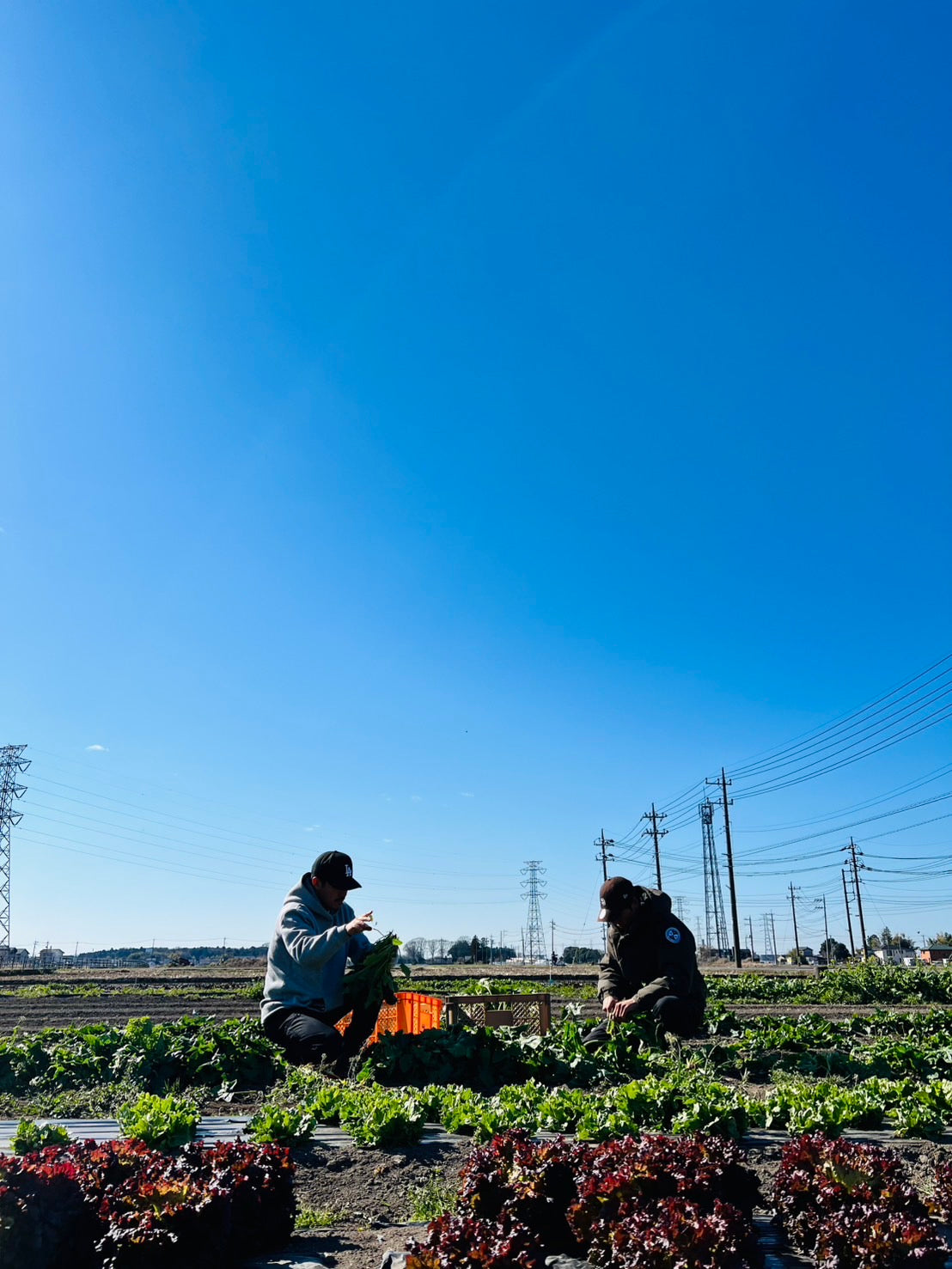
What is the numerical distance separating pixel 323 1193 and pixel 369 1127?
2.36 ft

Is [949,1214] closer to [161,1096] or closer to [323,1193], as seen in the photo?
[323,1193]

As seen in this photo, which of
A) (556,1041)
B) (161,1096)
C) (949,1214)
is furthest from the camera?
(556,1041)

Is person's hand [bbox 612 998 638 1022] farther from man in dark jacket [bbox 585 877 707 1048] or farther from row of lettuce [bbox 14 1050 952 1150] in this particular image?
row of lettuce [bbox 14 1050 952 1150]

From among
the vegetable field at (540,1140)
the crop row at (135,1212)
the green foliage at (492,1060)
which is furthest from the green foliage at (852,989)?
the crop row at (135,1212)

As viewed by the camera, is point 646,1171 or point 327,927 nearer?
point 646,1171

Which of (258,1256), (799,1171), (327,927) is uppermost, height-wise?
(327,927)

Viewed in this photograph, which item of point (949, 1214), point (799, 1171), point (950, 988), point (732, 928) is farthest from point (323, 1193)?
point (732, 928)

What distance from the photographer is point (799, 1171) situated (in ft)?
13.0

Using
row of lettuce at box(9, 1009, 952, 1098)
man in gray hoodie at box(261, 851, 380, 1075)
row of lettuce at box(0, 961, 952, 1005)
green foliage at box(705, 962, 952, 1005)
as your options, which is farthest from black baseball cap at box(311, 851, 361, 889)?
green foliage at box(705, 962, 952, 1005)

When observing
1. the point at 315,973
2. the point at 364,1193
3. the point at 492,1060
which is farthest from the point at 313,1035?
the point at 364,1193

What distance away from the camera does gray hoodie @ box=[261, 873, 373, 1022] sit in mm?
7531

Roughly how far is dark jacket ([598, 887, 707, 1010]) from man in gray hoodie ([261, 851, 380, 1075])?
8.27 feet

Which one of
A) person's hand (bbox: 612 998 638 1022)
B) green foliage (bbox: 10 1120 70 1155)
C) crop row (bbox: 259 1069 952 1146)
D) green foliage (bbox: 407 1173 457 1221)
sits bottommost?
green foliage (bbox: 407 1173 457 1221)

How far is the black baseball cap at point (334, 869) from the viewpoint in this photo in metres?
7.85
